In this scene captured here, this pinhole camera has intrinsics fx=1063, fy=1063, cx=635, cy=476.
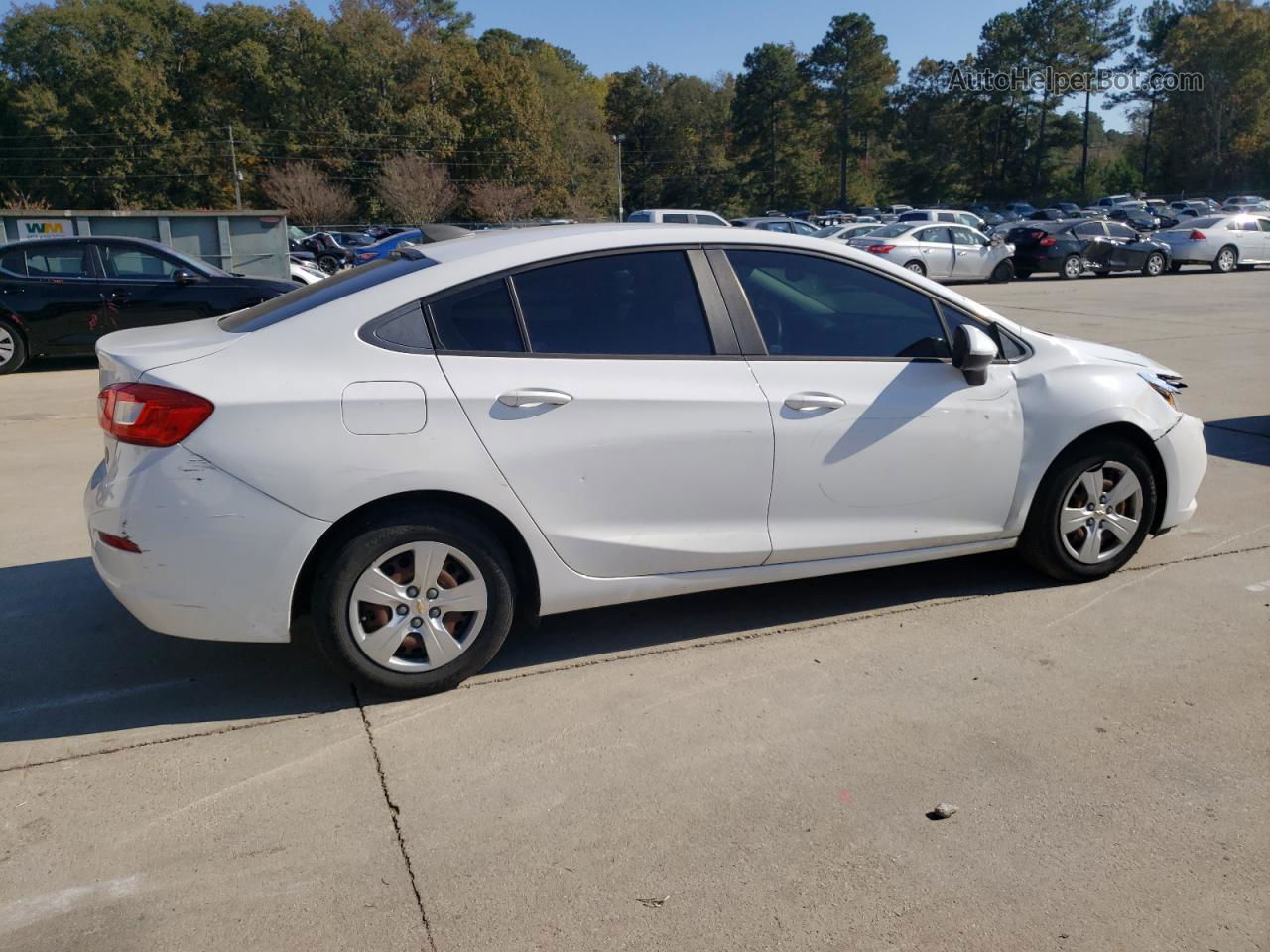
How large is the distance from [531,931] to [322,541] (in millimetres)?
1587

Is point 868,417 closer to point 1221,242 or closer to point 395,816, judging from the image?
point 395,816

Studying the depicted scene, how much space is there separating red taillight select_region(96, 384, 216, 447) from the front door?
6.74 feet

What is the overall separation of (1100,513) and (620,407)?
2.42 metres

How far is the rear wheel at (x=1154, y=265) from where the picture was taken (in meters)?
28.6

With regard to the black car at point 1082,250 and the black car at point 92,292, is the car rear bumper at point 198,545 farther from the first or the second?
the black car at point 1082,250

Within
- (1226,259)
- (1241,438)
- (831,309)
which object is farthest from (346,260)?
(831,309)

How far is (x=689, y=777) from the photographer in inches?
132

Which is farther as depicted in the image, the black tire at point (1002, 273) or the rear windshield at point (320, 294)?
the black tire at point (1002, 273)

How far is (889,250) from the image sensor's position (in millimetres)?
24375

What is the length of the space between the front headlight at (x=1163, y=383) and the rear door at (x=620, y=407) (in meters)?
2.10

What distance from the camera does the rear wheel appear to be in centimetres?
2858

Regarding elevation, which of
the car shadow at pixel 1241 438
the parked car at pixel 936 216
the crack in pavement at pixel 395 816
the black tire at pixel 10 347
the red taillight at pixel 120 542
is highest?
the parked car at pixel 936 216

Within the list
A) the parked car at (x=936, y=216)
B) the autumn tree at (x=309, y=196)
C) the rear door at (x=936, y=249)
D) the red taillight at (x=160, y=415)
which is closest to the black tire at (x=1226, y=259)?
the parked car at (x=936, y=216)

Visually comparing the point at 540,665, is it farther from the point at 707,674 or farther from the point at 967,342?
the point at 967,342
